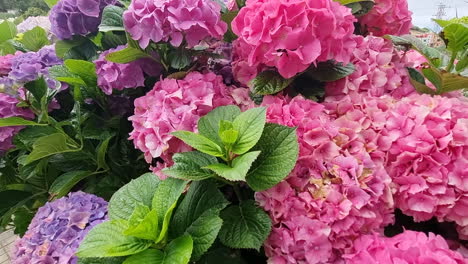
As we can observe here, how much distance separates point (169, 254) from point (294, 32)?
0.33 m

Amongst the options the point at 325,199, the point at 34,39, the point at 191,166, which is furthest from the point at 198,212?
the point at 34,39

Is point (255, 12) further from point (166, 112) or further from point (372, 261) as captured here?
point (372, 261)

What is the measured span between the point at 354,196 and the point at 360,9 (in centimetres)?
37

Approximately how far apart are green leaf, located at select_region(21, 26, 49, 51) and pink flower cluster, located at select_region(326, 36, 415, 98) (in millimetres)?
729

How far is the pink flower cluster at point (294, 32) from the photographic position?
515mm

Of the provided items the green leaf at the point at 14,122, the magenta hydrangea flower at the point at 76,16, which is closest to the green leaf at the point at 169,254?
the green leaf at the point at 14,122

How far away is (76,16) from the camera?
707mm

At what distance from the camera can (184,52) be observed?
0.64 m

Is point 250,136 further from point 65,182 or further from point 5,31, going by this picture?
point 5,31

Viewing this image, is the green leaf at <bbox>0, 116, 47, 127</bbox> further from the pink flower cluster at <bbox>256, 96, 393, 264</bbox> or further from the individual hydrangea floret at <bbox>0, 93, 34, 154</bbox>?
the pink flower cluster at <bbox>256, 96, 393, 264</bbox>

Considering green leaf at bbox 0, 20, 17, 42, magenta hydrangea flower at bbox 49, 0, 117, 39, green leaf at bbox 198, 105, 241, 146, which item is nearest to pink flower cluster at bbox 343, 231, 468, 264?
green leaf at bbox 198, 105, 241, 146

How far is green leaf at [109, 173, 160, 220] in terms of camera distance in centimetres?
48

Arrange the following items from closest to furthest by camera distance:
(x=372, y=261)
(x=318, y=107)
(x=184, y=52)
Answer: (x=372, y=261)
(x=318, y=107)
(x=184, y=52)

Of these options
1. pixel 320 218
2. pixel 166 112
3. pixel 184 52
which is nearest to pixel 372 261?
pixel 320 218
